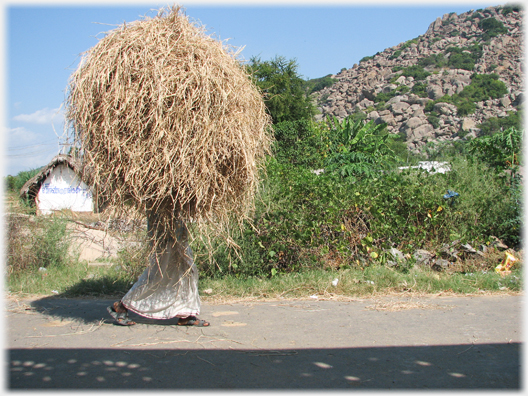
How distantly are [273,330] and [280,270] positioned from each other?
2.16 metres

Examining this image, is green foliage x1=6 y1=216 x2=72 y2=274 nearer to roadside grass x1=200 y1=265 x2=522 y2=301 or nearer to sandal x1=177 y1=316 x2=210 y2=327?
roadside grass x1=200 y1=265 x2=522 y2=301

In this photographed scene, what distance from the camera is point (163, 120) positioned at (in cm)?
354

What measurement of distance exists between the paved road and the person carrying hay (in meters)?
0.52

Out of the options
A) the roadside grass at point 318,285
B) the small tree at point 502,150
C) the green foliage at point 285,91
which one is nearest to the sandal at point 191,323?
the roadside grass at point 318,285

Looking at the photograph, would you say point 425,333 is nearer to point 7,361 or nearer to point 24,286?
point 7,361

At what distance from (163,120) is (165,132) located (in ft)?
→ 0.36

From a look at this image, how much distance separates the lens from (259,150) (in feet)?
13.5

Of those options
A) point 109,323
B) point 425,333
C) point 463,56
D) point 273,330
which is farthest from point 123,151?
point 463,56

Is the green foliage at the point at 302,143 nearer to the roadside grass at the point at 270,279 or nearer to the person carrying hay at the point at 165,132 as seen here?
the roadside grass at the point at 270,279

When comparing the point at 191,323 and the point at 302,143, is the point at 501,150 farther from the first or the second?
the point at 302,143

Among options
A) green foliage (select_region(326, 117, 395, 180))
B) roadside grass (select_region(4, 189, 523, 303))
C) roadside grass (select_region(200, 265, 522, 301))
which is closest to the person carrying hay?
roadside grass (select_region(4, 189, 523, 303))

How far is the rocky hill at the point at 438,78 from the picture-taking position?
206ft

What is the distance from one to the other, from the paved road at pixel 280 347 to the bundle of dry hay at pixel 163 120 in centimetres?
115

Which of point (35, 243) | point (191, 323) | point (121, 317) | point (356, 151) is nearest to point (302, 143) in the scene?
point (356, 151)
